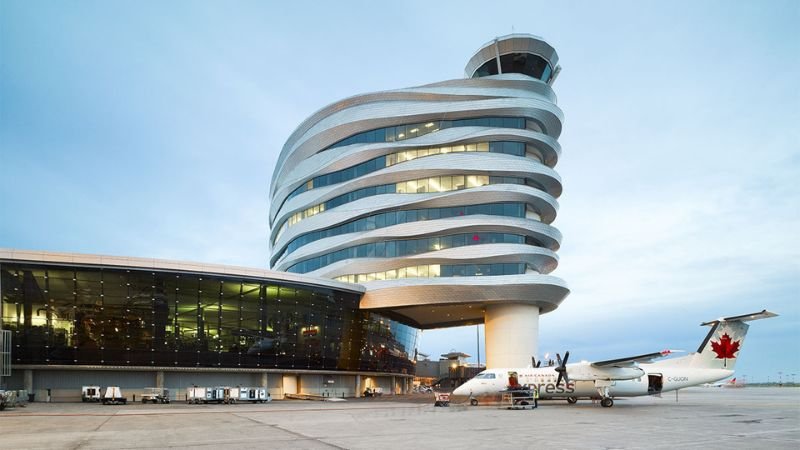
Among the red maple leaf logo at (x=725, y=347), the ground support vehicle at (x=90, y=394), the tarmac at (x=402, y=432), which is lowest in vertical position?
the ground support vehicle at (x=90, y=394)

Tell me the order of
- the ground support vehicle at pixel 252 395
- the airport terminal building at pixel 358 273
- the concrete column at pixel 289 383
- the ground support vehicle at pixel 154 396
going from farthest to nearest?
the concrete column at pixel 289 383 → the ground support vehicle at pixel 252 395 → the airport terminal building at pixel 358 273 → the ground support vehicle at pixel 154 396

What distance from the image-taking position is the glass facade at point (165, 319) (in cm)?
5022

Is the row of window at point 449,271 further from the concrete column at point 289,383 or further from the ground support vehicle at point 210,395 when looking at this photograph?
the ground support vehicle at point 210,395

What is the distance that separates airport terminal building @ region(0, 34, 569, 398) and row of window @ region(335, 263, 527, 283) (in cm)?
15

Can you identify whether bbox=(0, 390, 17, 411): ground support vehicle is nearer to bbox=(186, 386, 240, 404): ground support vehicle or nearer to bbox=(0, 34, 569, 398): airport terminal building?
bbox=(0, 34, 569, 398): airport terminal building

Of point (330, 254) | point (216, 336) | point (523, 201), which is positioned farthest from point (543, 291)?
point (216, 336)

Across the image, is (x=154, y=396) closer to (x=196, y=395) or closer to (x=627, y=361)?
(x=196, y=395)

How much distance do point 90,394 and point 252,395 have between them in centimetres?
1428

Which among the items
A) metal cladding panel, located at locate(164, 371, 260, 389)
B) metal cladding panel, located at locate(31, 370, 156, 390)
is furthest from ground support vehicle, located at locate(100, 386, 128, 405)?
metal cladding panel, located at locate(164, 371, 260, 389)

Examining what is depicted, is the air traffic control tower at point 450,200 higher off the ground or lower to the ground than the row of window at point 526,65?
lower

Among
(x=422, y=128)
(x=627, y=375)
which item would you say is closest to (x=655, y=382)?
(x=627, y=375)

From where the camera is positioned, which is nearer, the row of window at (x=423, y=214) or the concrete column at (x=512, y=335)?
the concrete column at (x=512, y=335)

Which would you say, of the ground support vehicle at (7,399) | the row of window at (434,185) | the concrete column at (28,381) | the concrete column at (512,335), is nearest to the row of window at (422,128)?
the row of window at (434,185)

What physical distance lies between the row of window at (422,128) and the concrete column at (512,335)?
80.5 feet
